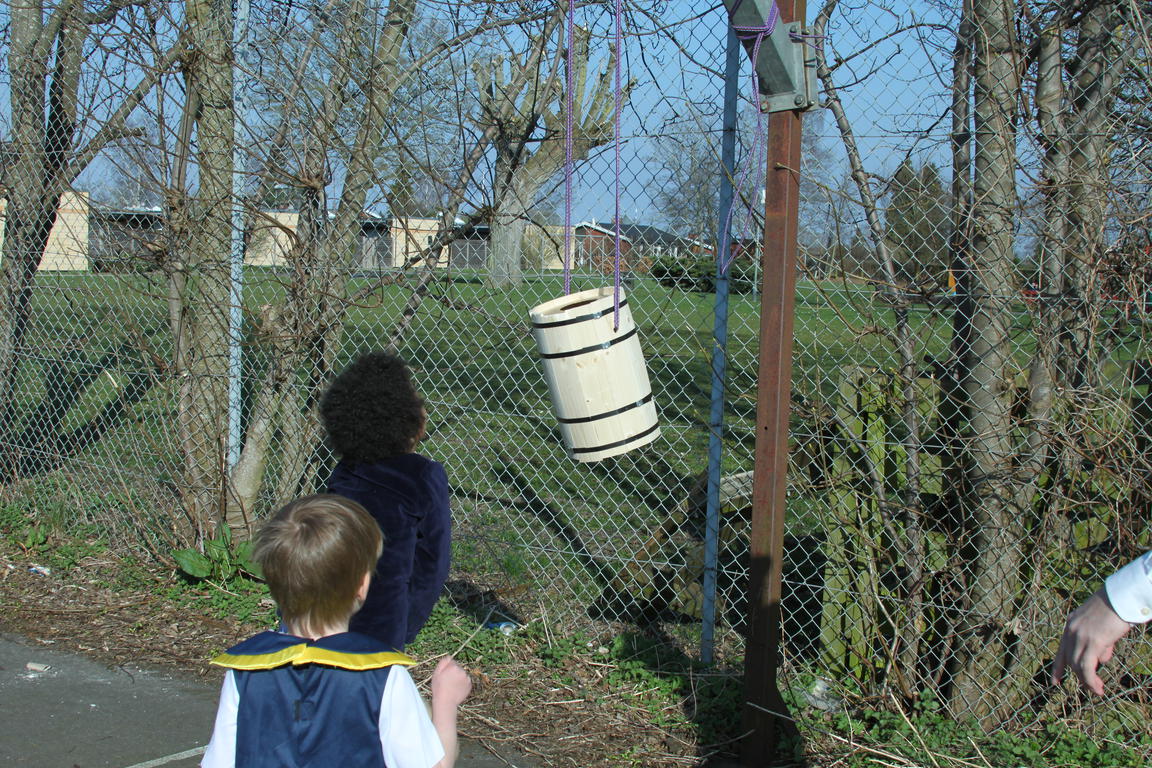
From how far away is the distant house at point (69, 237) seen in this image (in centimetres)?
568

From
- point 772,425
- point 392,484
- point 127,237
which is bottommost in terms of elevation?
point 392,484

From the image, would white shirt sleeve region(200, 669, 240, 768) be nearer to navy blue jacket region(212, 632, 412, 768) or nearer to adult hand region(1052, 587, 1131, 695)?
navy blue jacket region(212, 632, 412, 768)

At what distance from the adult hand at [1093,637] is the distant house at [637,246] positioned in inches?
87.7

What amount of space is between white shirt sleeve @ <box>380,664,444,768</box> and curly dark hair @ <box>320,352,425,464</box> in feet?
3.38

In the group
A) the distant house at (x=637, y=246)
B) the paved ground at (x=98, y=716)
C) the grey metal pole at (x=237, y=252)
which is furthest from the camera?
the grey metal pole at (x=237, y=252)

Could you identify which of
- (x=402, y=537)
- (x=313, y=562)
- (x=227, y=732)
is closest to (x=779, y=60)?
(x=402, y=537)

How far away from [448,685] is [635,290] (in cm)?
243

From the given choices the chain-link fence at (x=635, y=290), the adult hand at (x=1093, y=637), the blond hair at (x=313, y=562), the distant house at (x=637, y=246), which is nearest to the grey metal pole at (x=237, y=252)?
the chain-link fence at (x=635, y=290)

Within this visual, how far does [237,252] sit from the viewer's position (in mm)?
4930

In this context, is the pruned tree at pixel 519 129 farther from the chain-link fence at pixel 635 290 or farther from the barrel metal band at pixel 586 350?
the barrel metal band at pixel 586 350

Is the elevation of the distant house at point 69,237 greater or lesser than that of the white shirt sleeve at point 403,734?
greater

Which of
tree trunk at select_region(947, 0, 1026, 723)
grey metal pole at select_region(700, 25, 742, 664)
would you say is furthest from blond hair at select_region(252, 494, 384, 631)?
tree trunk at select_region(947, 0, 1026, 723)

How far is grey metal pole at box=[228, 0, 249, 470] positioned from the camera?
15.8 feet

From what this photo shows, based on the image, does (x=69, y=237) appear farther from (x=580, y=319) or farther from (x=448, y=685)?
(x=448, y=685)
